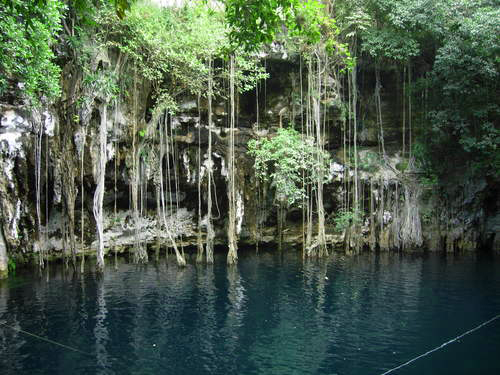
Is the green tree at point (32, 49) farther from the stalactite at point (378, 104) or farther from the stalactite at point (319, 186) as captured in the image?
the stalactite at point (378, 104)

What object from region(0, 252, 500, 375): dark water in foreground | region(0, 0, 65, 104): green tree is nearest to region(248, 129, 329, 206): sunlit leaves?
region(0, 252, 500, 375): dark water in foreground

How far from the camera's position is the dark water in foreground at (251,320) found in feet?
19.1

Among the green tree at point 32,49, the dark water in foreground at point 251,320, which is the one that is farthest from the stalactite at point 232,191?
the green tree at point 32,49

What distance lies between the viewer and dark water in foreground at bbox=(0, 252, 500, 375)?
5809 mm

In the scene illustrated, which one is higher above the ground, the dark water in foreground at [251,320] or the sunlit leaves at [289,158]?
the sunlit leaves at [289,158]

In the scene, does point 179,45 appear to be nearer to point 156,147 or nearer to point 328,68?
point 156,147

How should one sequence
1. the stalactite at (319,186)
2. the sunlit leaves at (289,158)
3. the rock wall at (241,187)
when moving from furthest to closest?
1. the stalactite at (319,186)
2. the sunlit leaves at (289,158)
3. the rock wall at (241,187)

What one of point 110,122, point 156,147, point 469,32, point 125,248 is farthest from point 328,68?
point 125,248

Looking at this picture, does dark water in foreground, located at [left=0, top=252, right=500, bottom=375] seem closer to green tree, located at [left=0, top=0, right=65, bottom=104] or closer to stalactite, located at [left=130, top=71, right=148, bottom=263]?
stalactite, located at [left=130, top=71, right=148, bottom=263]

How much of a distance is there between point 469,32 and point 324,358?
11.7 m

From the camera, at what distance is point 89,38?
38.0 feet

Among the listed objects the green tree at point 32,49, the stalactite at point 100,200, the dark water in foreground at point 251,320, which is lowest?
the dark water in foreground at point 251,320

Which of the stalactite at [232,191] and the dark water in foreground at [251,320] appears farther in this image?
the stalactite at [232,191]

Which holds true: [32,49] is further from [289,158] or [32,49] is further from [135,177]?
[289,158]
